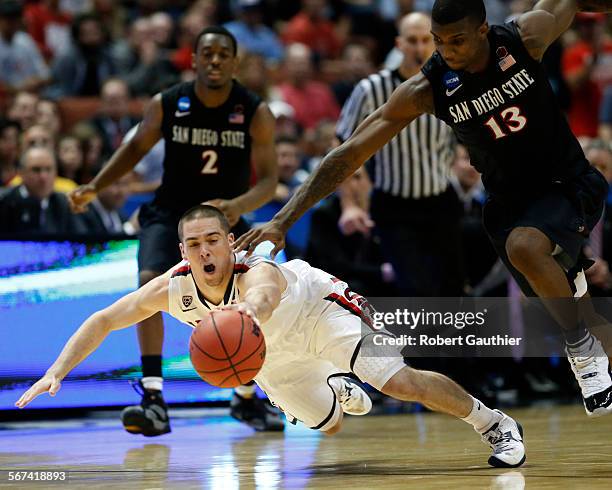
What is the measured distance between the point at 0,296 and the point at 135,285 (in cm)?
96

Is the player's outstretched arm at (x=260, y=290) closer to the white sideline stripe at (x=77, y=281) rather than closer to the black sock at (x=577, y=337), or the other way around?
the black sock at (x=577, y=337)

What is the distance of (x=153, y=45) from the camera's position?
13555mm

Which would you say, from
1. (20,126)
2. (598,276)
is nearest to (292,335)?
(598,276)

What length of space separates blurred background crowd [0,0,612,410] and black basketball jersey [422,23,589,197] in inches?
101

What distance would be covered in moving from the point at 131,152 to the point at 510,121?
2.81 m

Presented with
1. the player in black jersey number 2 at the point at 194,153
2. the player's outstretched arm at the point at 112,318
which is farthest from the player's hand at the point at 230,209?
the player's outstretched arm at the point at 112,318

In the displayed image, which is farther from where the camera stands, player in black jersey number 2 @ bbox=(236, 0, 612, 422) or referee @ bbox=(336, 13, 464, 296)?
referee @ bbox=(336, 13, 464, 296)

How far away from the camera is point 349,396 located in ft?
20.6

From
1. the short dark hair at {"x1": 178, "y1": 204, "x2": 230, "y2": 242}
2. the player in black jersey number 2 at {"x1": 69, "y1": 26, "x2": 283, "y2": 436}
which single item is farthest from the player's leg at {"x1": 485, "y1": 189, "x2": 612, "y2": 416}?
the player in black jersey number 2 at {"x1": 69, "y1": 26, "x2": 283, "y2": 436}

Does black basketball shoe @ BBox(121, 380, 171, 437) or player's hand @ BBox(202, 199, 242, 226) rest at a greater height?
player's hand @ BBox(202, 199, 242, 226)

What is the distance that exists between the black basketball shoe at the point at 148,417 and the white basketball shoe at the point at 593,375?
Answer: 2668 mm

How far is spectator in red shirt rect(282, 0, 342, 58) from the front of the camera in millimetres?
15609

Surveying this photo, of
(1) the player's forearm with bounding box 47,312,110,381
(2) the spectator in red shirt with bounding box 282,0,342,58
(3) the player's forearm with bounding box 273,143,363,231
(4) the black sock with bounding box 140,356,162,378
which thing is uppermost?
(2) the spectator in red shirt with bounding box 282,0,342,58

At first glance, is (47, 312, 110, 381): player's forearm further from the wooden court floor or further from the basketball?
the basketball
